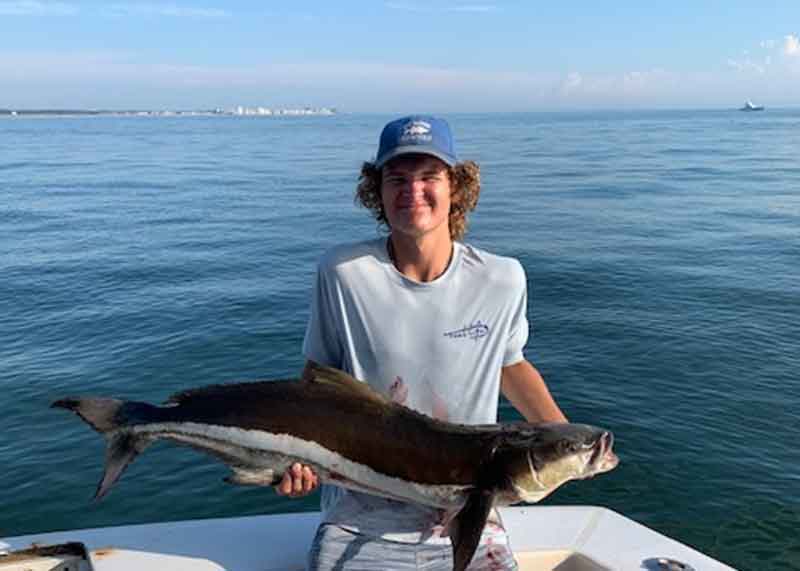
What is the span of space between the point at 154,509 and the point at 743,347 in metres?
10.8

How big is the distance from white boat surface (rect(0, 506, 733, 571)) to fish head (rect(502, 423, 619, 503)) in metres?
1.70

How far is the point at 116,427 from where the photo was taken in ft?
13.1

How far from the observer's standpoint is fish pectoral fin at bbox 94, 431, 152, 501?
3.96m

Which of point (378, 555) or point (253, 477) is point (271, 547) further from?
point (253, 477)

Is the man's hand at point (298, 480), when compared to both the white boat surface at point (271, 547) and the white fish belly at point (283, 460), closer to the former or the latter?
the white fish belly at point (283, 460)

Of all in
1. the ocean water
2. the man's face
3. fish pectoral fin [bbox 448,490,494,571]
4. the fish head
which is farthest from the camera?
the ocean water

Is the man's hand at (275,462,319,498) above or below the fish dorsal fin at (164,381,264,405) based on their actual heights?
below

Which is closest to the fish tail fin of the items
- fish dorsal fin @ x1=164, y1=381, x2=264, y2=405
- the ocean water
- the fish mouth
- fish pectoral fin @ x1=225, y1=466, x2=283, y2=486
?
fish dorsal fin @ x1=164, y1=381, x2=264, y2=405

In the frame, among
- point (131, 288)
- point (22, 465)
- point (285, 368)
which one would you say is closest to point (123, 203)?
point (131, 288)

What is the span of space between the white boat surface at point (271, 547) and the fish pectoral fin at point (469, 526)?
1.69 m

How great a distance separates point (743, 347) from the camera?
1371cm

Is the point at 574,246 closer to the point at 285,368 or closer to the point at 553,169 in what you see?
the point at 285,368

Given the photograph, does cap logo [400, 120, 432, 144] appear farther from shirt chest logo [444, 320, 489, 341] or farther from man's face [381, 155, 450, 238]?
shirt chest logo [444, 320, 489, 341]

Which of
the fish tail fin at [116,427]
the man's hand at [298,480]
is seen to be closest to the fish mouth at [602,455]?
the man's hand at [298,480]
